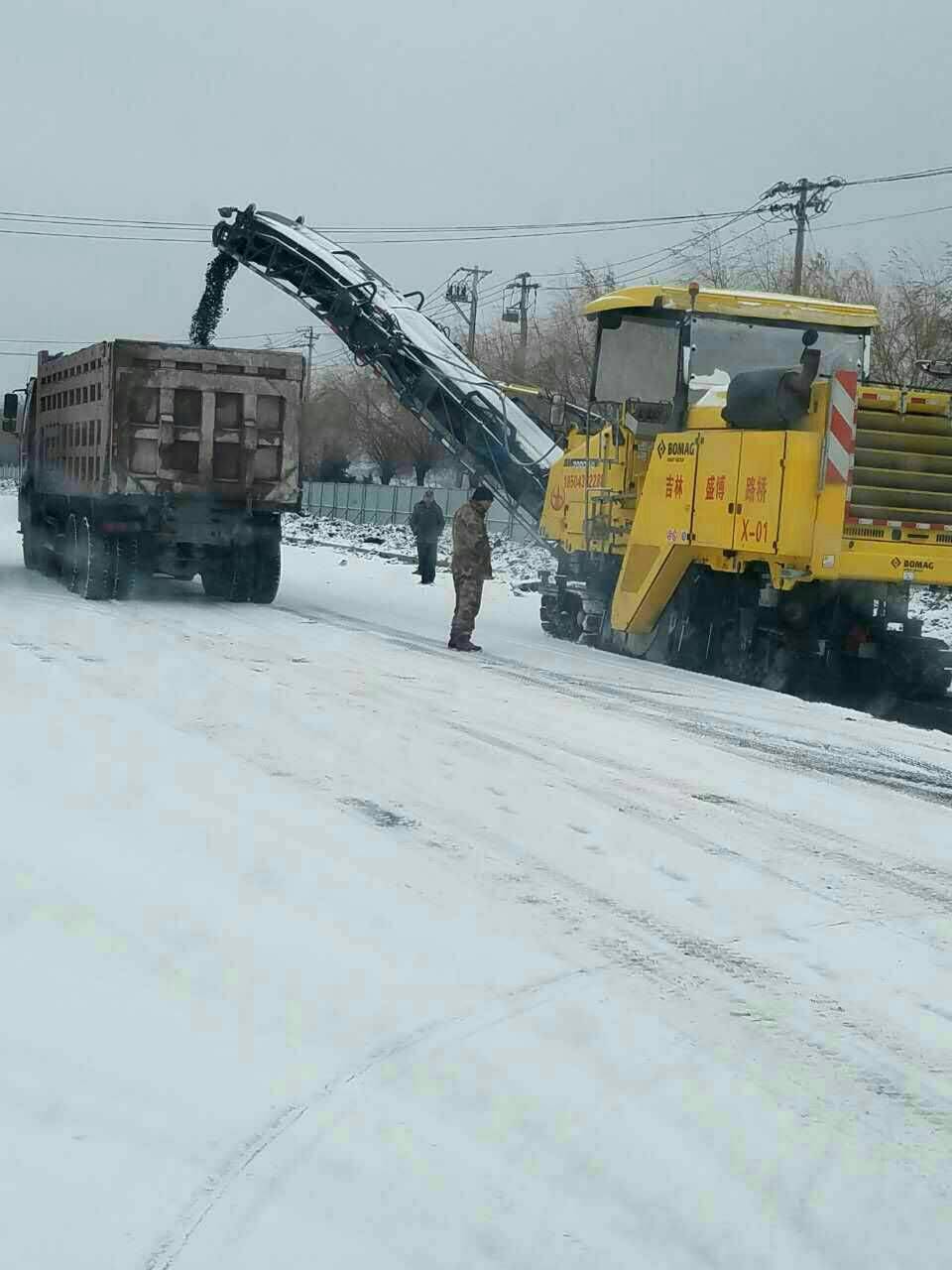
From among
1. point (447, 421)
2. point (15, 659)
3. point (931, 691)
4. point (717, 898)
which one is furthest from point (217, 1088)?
point (447, 421)

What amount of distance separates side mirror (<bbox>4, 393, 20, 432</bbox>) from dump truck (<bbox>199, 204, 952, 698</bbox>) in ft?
32.4

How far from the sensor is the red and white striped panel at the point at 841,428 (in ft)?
36.9

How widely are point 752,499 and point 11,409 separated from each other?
1415 centimetres

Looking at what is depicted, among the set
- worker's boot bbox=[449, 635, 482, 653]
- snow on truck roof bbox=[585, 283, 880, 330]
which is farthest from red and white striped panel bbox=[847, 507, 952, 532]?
worker's boot bbox=[449, 635, 482, 653]

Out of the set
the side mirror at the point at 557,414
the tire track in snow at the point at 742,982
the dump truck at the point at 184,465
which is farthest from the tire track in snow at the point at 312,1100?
the dump truck at the point at 184,465

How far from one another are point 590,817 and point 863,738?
3272 millimetres

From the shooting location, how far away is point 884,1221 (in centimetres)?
331

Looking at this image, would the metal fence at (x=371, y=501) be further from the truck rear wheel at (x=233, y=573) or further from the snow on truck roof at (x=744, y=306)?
the snow on truck roof at (x=744, y=306)

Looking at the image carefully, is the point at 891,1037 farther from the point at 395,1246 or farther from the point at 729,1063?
the point at 395,1246

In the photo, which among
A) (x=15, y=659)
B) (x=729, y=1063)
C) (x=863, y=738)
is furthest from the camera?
(x=15, y=659)

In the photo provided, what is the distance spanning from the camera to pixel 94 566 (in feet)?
53.9

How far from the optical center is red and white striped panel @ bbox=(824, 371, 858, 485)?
11234 millimetres

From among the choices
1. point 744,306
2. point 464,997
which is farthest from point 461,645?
point 464,997

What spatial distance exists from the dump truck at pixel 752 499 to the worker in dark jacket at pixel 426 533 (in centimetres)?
600
